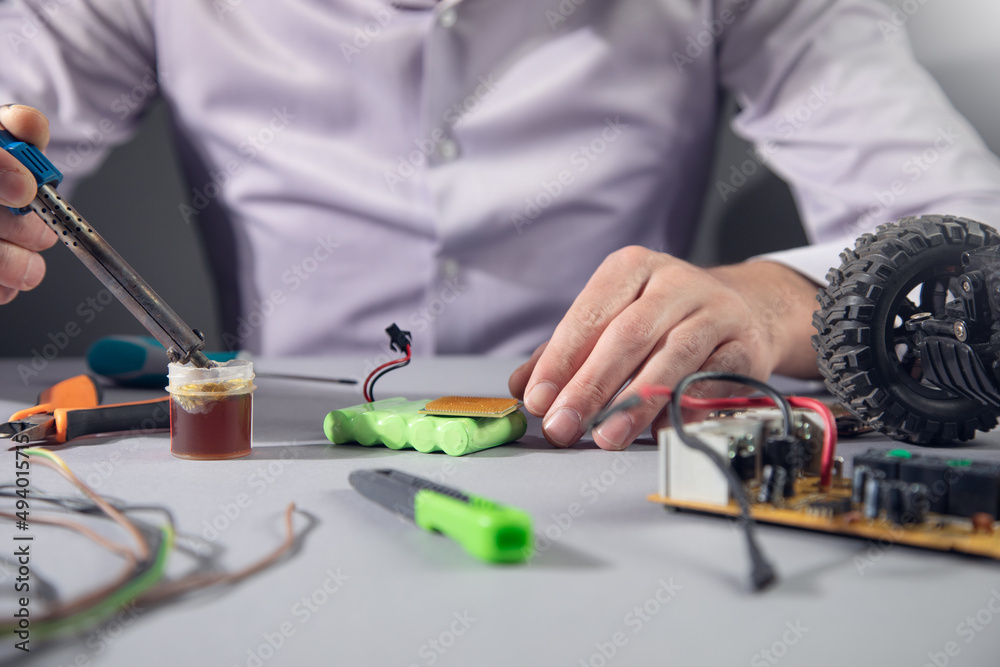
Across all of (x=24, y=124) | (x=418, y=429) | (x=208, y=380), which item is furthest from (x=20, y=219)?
(x=418, y=429)

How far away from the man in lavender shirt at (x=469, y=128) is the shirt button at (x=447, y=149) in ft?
0.05

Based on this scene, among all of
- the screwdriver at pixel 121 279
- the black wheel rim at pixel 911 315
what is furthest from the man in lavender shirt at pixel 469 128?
the screwdriver at pixel 121 279

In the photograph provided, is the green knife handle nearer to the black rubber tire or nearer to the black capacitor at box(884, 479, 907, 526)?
the black capacitor at box(884, 479, 907, 526)

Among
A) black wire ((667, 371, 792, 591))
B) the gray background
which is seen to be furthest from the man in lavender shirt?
black wire ((667, 371, 792, 591))

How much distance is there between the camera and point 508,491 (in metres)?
0.52

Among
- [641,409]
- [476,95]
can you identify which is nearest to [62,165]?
[476,95]

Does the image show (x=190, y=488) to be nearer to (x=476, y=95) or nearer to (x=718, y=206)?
(x=476, y=95)

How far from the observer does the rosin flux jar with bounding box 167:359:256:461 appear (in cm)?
59

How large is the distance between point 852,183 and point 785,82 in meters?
0.25

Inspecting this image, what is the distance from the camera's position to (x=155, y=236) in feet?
5.79

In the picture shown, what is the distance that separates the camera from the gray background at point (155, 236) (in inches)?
68.2

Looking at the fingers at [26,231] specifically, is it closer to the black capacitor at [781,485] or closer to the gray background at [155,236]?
the black capacitor at [781,485]

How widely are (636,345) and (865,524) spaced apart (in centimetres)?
31

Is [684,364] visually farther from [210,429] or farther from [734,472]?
[210,429]
